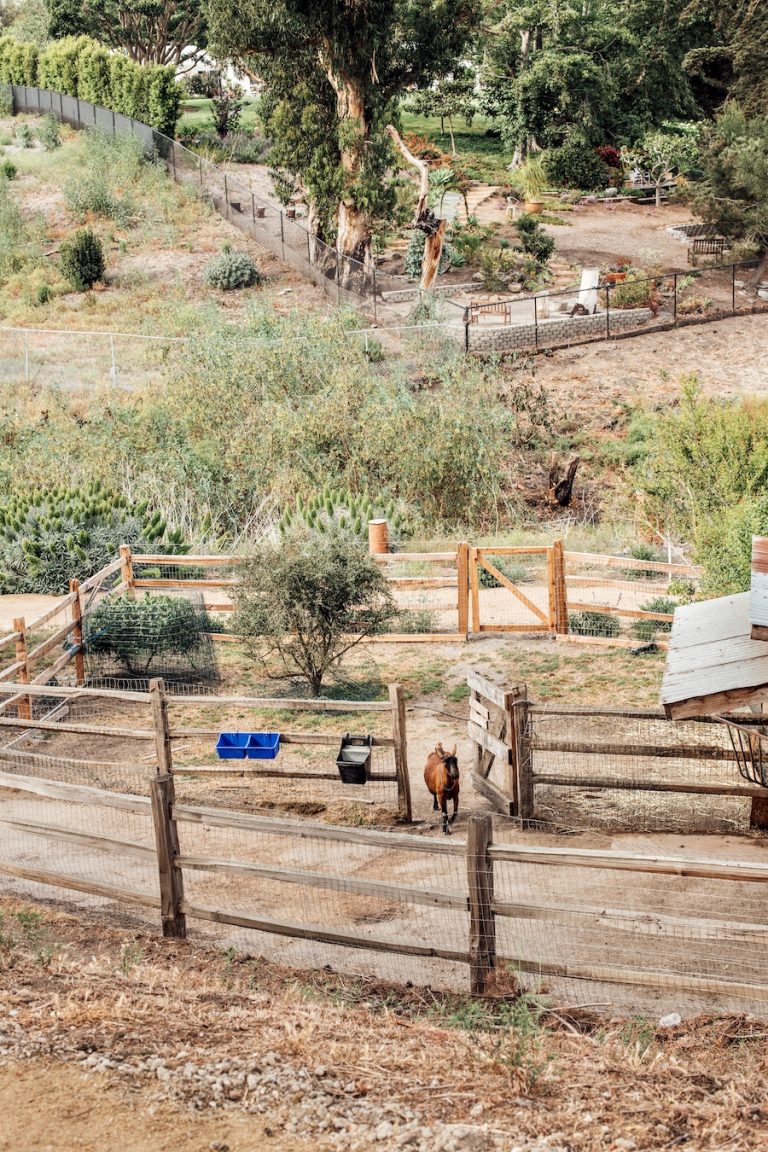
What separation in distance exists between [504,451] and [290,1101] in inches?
721

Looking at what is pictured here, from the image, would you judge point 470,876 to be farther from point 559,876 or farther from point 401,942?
point 559,876

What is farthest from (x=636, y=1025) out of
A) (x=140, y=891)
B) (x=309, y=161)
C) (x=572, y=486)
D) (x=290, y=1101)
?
(x=309, y=161)

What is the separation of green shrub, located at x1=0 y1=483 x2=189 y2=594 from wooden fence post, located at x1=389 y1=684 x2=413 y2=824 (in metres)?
8.76

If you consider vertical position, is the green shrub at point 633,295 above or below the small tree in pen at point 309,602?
above

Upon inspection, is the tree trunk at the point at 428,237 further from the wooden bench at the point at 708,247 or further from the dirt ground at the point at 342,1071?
the dirt ground at the point at 342,1071

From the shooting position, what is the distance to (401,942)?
255 inches

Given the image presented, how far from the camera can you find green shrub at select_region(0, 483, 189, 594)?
17.6 m

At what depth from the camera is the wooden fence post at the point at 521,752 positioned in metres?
9.39

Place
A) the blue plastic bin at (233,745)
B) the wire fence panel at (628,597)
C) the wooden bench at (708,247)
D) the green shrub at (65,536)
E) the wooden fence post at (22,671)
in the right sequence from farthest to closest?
1. the wooden bench at (708,247)
2. the green shrub at (65,536)
3. the wire fence panel at (628,597)
4. the wooden fence post at (22,671)
5. the blue plastic bin at (233,745)

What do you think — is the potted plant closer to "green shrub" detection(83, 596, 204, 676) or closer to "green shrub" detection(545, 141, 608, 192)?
"green shrub" detection(545, 141, 608, 192)

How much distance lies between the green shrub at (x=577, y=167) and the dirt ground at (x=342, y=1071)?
41.4m

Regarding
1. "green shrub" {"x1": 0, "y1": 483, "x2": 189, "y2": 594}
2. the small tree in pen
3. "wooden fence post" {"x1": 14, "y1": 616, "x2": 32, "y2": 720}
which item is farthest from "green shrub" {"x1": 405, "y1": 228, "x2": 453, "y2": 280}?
"wooden fence post" {"x1": 14, "y1": 616, "x2": 32, "y2": 720}

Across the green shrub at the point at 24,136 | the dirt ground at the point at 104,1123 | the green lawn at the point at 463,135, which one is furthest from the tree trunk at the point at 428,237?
the dirt ground at the point at 104,1123

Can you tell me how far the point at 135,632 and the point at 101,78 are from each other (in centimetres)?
3556
